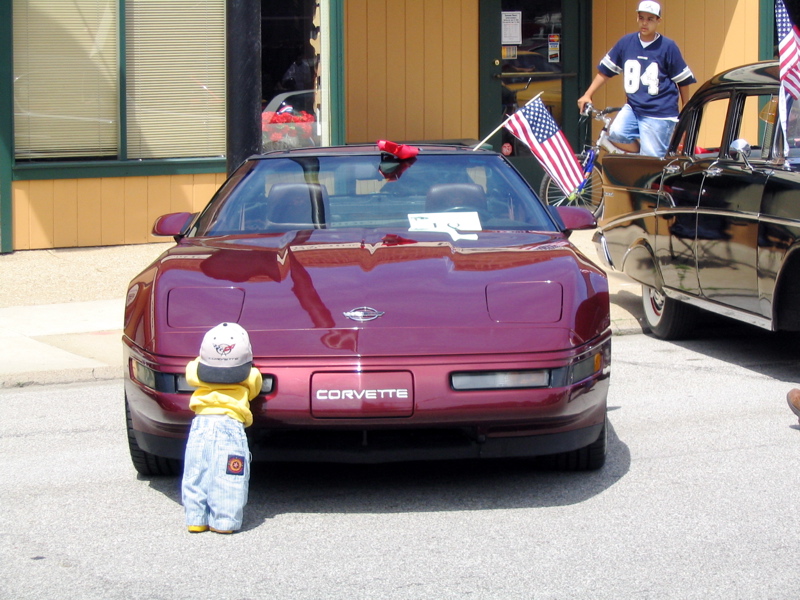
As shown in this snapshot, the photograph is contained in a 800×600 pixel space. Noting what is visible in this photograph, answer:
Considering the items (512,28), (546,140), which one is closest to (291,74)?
(512,28)

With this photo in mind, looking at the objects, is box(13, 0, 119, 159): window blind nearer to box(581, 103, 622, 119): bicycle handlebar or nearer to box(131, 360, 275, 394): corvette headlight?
box(581, 103, 622, 119): bicycle handlebar

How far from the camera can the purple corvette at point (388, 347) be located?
4.33 metres

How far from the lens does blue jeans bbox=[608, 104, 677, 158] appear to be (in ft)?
34.6

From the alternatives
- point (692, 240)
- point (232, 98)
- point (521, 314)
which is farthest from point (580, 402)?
point (232, 98)

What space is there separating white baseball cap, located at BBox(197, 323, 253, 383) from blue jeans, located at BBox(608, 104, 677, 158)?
6.85 m

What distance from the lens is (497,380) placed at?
4367 mm

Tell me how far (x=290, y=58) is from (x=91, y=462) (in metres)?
7.40

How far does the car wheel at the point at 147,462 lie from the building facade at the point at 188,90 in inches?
214

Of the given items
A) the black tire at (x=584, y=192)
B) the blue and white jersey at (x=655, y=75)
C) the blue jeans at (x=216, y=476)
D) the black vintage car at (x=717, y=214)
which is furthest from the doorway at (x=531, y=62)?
the blue jeans at (x=216, y=476)

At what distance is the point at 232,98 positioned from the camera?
26.6ft

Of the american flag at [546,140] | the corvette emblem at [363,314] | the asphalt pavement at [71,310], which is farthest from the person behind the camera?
the american flag at [546,140]

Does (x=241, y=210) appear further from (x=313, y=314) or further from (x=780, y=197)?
(x=780, y=197)

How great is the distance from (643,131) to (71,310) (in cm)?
522

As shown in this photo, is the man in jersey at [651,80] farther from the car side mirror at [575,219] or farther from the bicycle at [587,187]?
the car side mirror at [575,219]
